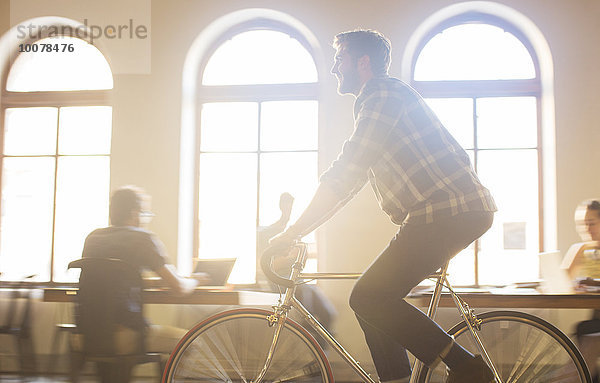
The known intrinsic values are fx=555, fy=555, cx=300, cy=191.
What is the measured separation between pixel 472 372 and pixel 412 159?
2.36 feet

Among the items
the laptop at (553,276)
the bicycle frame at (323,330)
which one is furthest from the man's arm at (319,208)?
the laptop at (553,276)

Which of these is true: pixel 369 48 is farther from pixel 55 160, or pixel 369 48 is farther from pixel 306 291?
pixel 55 160

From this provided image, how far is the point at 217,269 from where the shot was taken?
3.41 metres

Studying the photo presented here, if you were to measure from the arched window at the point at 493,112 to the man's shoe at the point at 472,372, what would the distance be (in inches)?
123

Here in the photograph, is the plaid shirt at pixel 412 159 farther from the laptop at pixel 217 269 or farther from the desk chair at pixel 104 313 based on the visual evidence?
the laptop at pixel 217 269

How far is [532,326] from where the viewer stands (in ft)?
6.74

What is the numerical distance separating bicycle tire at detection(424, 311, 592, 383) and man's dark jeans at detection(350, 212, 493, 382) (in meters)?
0.28

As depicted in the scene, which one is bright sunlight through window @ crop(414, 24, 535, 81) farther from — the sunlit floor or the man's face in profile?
the sunlit floor

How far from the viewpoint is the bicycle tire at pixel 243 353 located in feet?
6.52

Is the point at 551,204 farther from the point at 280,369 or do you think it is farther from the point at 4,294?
the point at 4,294

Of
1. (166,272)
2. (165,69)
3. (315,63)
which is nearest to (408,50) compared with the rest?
(315,63)

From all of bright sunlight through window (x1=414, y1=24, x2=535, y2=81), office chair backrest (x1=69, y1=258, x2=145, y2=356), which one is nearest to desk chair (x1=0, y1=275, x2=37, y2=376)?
office chair backrest (x1=69, y1=258, x2=145, y2=356)

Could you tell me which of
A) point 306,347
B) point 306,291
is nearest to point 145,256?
point 306,347

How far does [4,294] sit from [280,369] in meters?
2.86
